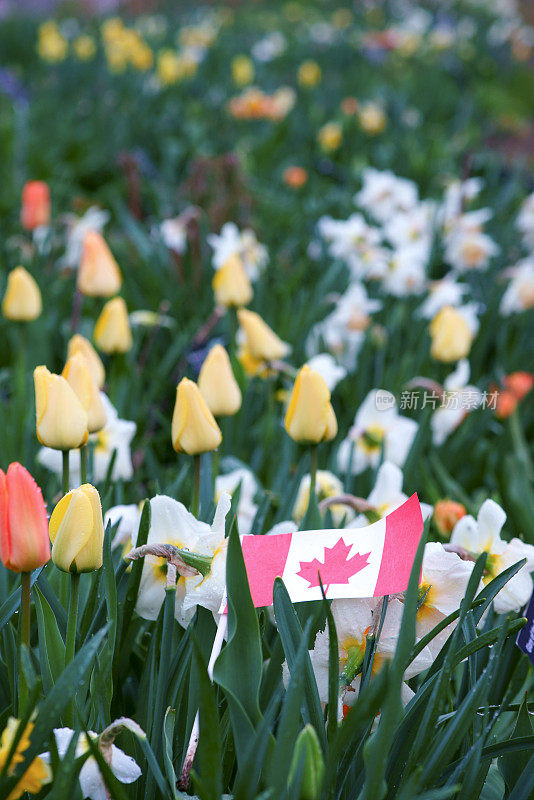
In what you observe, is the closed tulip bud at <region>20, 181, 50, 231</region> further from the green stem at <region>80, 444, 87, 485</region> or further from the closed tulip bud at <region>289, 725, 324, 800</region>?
the closed tulip bud at <region>289, 725, 324, 800</region>

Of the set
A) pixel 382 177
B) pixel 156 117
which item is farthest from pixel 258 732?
pixel 156 117

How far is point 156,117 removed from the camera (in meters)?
4.48

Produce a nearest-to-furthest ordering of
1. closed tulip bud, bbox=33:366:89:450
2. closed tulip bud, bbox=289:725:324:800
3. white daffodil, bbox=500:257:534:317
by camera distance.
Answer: closed tulip bud, bbox=289:725:324:800 → closed tulip bud, bbox=33:366:89:450 → white daffodil, bbox=500:257:534:317

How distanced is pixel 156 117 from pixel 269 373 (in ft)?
11.0

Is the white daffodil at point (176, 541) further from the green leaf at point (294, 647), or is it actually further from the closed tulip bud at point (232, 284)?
the closed tulip bud at point (232, 284)

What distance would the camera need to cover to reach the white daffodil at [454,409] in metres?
1.48

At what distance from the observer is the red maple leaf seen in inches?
29.0

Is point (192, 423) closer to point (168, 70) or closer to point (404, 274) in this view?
A: point (404, 274)

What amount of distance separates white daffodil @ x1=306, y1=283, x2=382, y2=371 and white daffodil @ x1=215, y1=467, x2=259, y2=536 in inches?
23.9

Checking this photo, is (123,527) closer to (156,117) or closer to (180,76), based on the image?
(156,117)

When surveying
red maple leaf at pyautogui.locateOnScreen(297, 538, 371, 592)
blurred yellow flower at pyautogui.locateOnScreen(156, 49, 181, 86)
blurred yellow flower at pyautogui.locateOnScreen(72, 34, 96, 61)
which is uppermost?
blurred yellow flower at pyautogui.locateOnScreen(72, 34, 96, 61)

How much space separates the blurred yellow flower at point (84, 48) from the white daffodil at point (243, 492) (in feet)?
16.0

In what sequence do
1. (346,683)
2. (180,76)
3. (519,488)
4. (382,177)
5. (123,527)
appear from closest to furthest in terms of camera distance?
1. (346,683)
2. (123,527)
3. (519,488)
4. (382,177)
5. (180,76)

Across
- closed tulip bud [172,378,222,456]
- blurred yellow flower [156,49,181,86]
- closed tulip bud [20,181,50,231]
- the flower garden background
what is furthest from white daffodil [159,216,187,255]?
blurred yellow flower [156,49,181,86]
